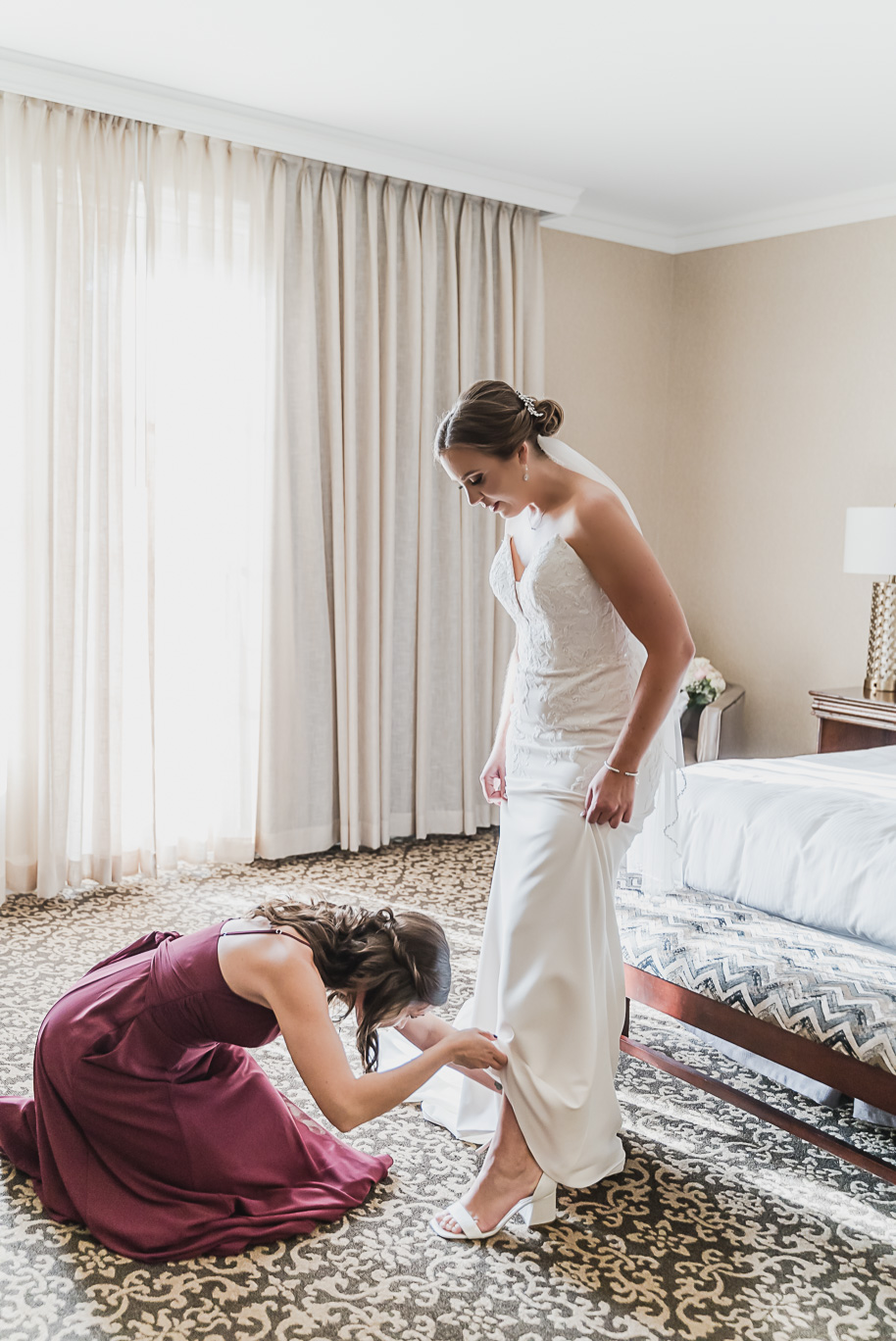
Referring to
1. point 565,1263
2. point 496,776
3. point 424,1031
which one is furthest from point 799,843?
point 565,1263

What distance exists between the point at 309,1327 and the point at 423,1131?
2.22 ft

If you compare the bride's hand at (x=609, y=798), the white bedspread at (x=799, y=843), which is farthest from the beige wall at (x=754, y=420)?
the bride's hand at (x=609, y=798)

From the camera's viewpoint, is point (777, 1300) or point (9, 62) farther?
point (9, 62)

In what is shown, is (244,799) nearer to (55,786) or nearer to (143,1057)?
(55,786)

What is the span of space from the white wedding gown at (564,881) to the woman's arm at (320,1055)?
0.28 m

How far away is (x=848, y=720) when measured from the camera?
4.38 metres

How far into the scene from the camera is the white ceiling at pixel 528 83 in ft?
10.3

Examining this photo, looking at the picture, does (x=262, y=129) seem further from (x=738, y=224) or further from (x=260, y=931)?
(x=260, y=931)

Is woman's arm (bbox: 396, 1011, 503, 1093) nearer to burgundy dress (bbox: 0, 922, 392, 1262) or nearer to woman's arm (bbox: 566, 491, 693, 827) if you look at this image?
burgundy dress (bbox: 0, 922, 392, 1262)

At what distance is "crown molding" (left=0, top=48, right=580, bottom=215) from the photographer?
3.56m

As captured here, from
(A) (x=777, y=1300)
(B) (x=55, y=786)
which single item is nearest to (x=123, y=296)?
(B) (x=55, y=786)

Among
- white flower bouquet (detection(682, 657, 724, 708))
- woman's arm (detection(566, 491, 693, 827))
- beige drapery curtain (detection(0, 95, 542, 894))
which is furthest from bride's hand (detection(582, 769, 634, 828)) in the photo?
white flower bouquet (detection(682, 657, 724, 708))

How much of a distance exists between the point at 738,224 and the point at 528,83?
6.04ft

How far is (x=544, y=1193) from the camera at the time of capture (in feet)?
6.95
